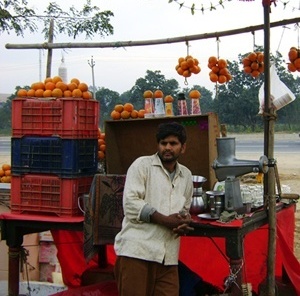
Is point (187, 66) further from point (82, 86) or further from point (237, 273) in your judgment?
point (237, 273)

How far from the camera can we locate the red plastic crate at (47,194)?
4227 mm

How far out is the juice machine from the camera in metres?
3.70

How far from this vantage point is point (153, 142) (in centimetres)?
496

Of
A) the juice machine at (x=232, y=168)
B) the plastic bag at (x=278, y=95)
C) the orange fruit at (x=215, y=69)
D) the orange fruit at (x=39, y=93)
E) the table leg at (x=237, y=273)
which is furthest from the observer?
the orange fruit at (x=215, y=69)

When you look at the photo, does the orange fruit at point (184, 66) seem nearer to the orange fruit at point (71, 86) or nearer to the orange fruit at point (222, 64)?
the orange fruit at point (222, 64)

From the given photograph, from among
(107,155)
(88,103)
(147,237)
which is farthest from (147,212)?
(107,155)

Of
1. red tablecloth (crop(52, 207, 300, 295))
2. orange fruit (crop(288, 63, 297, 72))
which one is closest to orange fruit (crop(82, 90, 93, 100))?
red tablecloth (crop(52, 207, 300, 295))

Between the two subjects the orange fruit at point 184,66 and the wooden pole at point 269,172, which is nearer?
the wooden pole at point 269,172

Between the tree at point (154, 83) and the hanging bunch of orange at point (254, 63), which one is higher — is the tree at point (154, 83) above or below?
above

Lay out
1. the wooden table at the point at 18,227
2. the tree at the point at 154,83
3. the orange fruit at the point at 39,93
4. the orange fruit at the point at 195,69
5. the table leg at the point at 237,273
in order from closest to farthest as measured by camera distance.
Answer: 1. the table leg at the point at 237,273
2. the wooden table at the point at 18,227
3. the orange fruit at the point at 39,93
4. the orange fruit at the point at 195,69
5. the tree at the point at 154,83

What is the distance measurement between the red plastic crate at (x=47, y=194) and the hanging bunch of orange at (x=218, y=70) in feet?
5.09

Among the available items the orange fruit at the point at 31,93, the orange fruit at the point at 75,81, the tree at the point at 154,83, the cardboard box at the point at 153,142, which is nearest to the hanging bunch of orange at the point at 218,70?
the cardboard box at the point at 153,142

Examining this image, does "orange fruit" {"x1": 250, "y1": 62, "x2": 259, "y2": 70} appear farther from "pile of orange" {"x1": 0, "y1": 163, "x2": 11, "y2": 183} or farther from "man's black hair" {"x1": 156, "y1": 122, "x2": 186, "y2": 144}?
"pile of orange" {"x1": 0, "y1": 163, "x2": 11, "y2": 183}

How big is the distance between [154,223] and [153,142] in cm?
179
